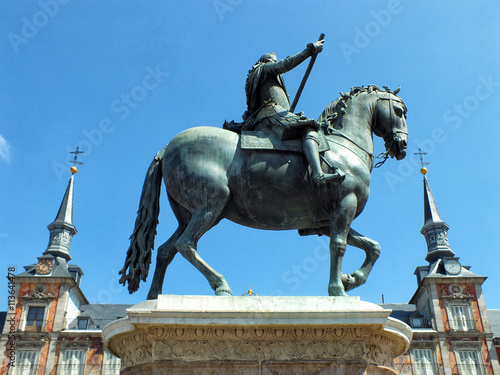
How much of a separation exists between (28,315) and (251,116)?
40539 mm

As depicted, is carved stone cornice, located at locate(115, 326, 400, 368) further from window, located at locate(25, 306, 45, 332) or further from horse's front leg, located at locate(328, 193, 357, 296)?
window, located at locate(25, 306, 45, 332)

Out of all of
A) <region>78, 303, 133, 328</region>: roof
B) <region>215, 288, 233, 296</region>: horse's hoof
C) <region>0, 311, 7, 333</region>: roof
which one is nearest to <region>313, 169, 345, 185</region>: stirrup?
<region>215, 288, 233, 296</region>: horse's hoof

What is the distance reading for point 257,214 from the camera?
5.96m

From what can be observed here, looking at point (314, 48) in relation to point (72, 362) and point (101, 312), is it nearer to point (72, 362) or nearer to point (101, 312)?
point (72, 362)

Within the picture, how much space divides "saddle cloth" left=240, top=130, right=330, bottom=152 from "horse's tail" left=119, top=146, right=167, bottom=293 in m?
1.02

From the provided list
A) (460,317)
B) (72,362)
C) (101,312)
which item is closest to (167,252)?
(72,362)

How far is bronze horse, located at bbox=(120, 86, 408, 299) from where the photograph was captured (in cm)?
578

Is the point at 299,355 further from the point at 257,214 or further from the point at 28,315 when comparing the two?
the point at 28,315

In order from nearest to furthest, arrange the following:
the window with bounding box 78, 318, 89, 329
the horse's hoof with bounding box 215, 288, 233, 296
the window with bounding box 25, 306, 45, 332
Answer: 1. the horse's hoof with bounding box 215, 288, 233, 296
2. the window with bounding box 25, 306, 45, 332
3. the window with bounding box 78, 318, 89, 329

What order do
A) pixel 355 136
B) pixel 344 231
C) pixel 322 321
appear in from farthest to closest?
pixel 355 136 < pixel 344 231 < pixel 322 321

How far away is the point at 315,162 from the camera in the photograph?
5750 millimetres

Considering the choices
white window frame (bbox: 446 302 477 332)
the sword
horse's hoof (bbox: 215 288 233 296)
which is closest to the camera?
horse's hoof (bbox: 215 288 233 296)

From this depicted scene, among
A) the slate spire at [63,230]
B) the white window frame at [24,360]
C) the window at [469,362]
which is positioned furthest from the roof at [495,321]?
the slate spire at [63,230]

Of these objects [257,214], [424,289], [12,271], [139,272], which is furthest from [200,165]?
[424,289]
